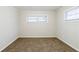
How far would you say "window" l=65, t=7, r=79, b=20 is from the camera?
422 centimetres

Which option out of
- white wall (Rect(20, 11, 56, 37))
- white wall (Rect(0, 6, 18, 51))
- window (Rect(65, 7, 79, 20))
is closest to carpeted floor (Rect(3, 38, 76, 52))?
white wall (Rect(0, 6, 18, 51))

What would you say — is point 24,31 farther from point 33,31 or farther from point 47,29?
point 47,29

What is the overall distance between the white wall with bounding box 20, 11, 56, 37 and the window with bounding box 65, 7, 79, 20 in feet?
8.06

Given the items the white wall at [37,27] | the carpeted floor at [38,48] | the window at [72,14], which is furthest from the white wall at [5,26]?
the window at [72,14]

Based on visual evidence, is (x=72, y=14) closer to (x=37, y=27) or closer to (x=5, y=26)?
(x=5, y=26)

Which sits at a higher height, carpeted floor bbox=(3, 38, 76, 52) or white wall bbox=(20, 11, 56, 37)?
white wall bbox=(20, 11, 56, 37)

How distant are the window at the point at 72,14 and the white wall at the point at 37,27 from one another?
2455 millimetres

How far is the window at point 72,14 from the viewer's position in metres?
4.22

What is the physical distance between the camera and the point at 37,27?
7.79 meters

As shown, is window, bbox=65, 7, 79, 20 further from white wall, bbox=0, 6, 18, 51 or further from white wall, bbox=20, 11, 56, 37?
white wall, bbox=0, 6, 18, 51

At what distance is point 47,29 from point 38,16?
4.05 ft

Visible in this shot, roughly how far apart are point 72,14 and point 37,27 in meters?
3.53
